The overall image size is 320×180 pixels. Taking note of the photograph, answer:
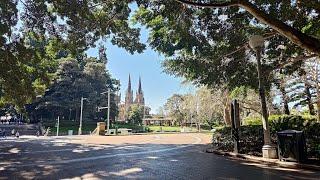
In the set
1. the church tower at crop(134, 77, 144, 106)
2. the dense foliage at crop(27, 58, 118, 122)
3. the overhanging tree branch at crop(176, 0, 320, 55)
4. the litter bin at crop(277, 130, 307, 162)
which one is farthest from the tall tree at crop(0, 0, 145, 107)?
the church tower at crop(134, 77, 144, 106)

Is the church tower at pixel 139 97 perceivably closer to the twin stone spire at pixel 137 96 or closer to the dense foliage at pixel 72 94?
the twin stone spire at pixel 137 96

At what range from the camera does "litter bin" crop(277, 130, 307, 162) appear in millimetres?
10742

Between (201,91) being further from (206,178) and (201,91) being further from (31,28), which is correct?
(206,178)

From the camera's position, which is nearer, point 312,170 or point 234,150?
point 312,170

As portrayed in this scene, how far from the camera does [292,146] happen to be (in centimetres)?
1095

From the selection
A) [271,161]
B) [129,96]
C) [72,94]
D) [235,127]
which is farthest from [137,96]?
[271,161]

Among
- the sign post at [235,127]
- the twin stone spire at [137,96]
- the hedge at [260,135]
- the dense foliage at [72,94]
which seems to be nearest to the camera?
the hedge at [260,135]

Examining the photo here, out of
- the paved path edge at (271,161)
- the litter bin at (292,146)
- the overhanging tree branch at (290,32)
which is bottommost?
the paved path edge at (271,161)

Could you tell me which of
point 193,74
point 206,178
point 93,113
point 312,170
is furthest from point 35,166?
point 93,113

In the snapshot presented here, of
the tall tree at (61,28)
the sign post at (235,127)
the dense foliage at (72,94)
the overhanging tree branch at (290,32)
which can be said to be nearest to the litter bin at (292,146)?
the overhanging tree branch at (290,32)

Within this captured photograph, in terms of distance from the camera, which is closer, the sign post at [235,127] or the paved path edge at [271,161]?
the paved path edge at [271,161]

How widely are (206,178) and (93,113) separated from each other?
232 ft

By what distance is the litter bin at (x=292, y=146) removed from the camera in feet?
35.2

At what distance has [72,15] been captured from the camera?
15.3 meters
